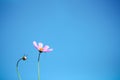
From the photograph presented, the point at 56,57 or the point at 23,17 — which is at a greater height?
the point at 23,17

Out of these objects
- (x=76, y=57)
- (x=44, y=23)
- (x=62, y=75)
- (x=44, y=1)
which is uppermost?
(x=44, y=1)

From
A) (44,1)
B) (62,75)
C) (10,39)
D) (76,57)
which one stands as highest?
(44,1)

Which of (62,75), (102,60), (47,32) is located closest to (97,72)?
(102,60)

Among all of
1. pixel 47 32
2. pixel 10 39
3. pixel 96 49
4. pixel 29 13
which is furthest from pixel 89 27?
pixel 10 39

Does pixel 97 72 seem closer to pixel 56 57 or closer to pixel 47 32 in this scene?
pixel 56 57

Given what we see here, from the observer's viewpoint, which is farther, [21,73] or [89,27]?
[89,27]

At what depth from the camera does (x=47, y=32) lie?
4.89 feet

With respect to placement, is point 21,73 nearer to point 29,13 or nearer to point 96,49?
point 29,13

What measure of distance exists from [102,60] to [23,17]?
0.71 m

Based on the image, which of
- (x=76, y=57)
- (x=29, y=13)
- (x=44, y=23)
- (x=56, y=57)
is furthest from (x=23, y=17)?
(x=76, y=57)

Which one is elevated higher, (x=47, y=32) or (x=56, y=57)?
(x=47, y=32)

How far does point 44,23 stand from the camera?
1498mm

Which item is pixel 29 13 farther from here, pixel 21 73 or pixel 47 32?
pixel 21 73

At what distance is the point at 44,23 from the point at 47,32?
3.0 inches
